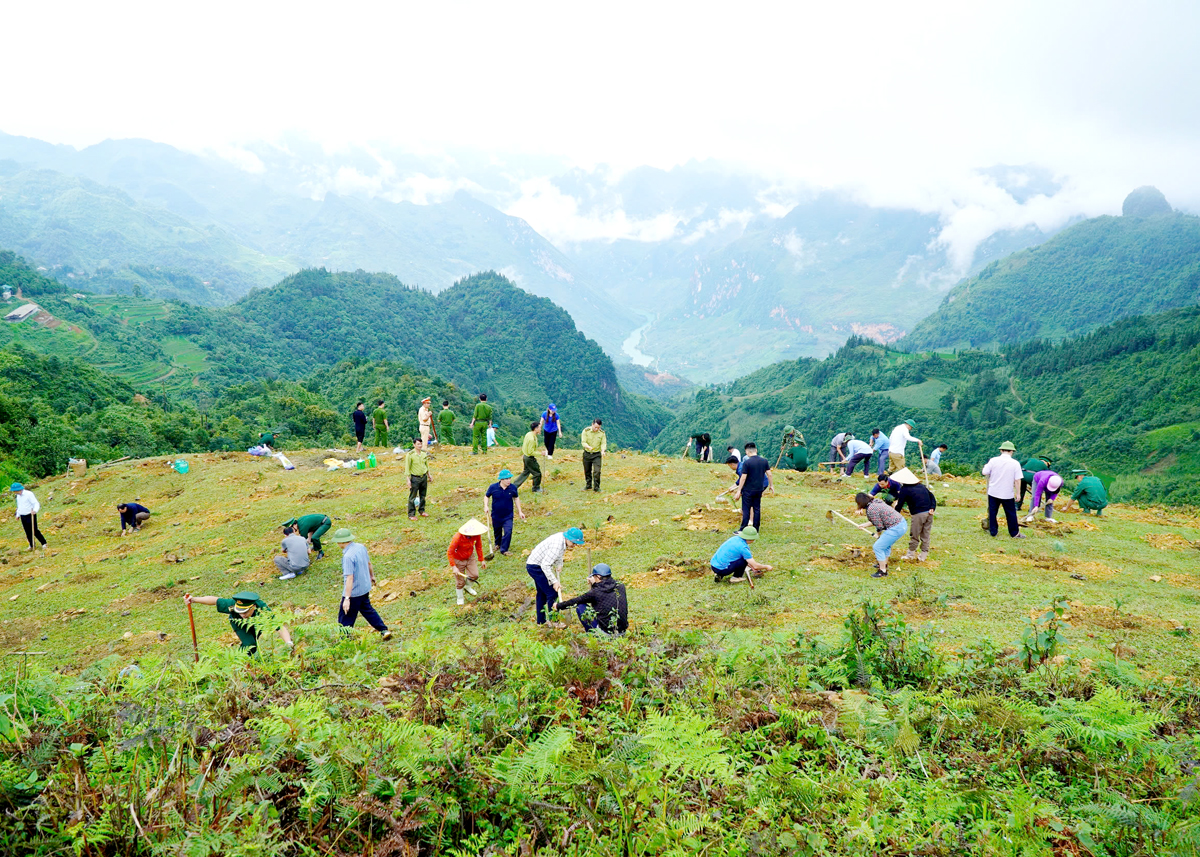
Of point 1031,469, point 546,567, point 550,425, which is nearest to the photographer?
point 546,567

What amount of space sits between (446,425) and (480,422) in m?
3.39

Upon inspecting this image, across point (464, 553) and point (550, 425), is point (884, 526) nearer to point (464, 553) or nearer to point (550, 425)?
point (464, 553)

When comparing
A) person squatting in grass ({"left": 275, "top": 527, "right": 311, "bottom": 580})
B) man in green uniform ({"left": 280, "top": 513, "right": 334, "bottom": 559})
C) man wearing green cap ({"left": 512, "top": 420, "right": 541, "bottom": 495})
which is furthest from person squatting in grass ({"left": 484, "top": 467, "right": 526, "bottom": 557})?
man in green uniform ({"left": 280, "top": 513, "right": 334, "bottom": 559})

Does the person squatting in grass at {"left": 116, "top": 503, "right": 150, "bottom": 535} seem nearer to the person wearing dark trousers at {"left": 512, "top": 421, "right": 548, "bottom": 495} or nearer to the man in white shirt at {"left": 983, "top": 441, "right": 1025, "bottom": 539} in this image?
the person wearing dark trousers at {"left": 512, "top": 421, "right": 548, "bottom": 495}

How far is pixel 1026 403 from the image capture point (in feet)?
300

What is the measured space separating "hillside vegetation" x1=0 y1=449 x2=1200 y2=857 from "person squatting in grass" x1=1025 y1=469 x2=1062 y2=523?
3427mm

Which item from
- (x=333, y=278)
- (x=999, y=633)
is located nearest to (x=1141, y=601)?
(x=999, y=633)

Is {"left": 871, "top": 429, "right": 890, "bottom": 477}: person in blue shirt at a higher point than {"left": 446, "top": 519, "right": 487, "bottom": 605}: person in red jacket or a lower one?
higher

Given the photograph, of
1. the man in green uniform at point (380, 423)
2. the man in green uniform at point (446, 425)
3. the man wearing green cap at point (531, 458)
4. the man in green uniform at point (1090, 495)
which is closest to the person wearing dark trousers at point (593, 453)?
the man wearing green cap at point (531, 458)

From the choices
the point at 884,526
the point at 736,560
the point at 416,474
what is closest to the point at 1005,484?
the point at 884,526

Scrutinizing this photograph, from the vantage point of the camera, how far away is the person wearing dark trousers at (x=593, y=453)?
1619 centimetres

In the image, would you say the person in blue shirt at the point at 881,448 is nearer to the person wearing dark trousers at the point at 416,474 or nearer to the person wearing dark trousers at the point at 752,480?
the person wearing dark trousers at the point at 752,480

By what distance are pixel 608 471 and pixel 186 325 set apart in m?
102

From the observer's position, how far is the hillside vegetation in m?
3.06
